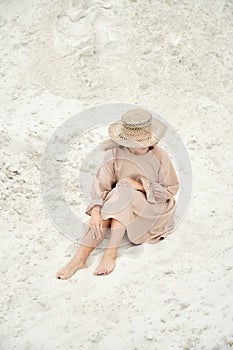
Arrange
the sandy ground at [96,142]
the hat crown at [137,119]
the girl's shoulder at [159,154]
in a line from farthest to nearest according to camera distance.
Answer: the girl's shoulder at [159,154]
the hat crown at [137,119]
the sandy ground at [96,142]

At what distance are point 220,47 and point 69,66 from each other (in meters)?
1.44

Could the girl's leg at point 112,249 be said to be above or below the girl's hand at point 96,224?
below

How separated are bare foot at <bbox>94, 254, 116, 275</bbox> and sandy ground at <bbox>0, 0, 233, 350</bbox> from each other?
4 centimetres

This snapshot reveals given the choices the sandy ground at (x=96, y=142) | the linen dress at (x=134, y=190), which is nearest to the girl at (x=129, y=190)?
the linen dress at (x=134, y=190)

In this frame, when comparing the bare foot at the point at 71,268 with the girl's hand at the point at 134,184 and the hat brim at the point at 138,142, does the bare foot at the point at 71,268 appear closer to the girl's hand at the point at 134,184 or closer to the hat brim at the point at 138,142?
the girl's hand at the point at 134,184

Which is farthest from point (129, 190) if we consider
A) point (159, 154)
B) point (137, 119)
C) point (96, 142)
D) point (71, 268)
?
point (96, 142)

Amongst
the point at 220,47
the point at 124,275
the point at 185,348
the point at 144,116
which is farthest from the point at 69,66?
the point at 185,348

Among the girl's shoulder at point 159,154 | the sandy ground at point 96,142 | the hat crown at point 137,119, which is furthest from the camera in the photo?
the girl's shoulder at point 159,154

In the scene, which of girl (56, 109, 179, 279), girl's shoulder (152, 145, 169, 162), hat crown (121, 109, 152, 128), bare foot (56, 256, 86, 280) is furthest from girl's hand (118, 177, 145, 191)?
bare foot (56, 256, 86, 280)

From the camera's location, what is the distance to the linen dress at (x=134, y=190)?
322 cm

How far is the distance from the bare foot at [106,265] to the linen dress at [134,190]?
0.19m

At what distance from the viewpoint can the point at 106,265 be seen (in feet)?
10.6

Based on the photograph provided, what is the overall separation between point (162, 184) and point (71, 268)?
0.78 m

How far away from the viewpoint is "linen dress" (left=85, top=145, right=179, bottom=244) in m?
3.22
